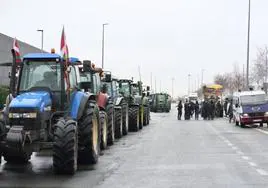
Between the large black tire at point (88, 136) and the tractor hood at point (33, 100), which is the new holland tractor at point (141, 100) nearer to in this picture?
the large black tire at point (88, 136)

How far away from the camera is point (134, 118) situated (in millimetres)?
28422

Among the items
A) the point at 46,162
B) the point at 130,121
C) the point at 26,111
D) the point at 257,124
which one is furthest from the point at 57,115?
the point at 257,124

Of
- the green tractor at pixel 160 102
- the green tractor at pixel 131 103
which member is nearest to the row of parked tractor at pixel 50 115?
the green tractor at pixel 131 103

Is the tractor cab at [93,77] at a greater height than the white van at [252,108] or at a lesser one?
greater

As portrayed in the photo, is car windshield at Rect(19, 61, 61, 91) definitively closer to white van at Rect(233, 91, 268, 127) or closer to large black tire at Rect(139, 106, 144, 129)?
large black tire at Rect(139, 106, 144, 129)

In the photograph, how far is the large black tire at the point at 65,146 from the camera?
38.3 ft

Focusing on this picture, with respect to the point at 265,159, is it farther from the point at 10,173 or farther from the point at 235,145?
the point at 10,173

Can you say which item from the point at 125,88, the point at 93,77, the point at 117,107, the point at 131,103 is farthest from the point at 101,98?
the point at 125,88

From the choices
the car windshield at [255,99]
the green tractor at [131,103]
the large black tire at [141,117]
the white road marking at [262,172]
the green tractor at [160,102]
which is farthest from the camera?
the green tractor at [160,102]

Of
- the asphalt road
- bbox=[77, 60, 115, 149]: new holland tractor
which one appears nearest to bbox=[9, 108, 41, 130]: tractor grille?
the asphalt road

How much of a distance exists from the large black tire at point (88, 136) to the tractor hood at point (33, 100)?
44.0 inches

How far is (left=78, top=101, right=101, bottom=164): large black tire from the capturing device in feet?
43.1

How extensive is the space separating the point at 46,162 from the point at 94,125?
1.67m

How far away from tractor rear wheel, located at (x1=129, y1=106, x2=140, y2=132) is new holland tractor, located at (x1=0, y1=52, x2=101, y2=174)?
520 inches
